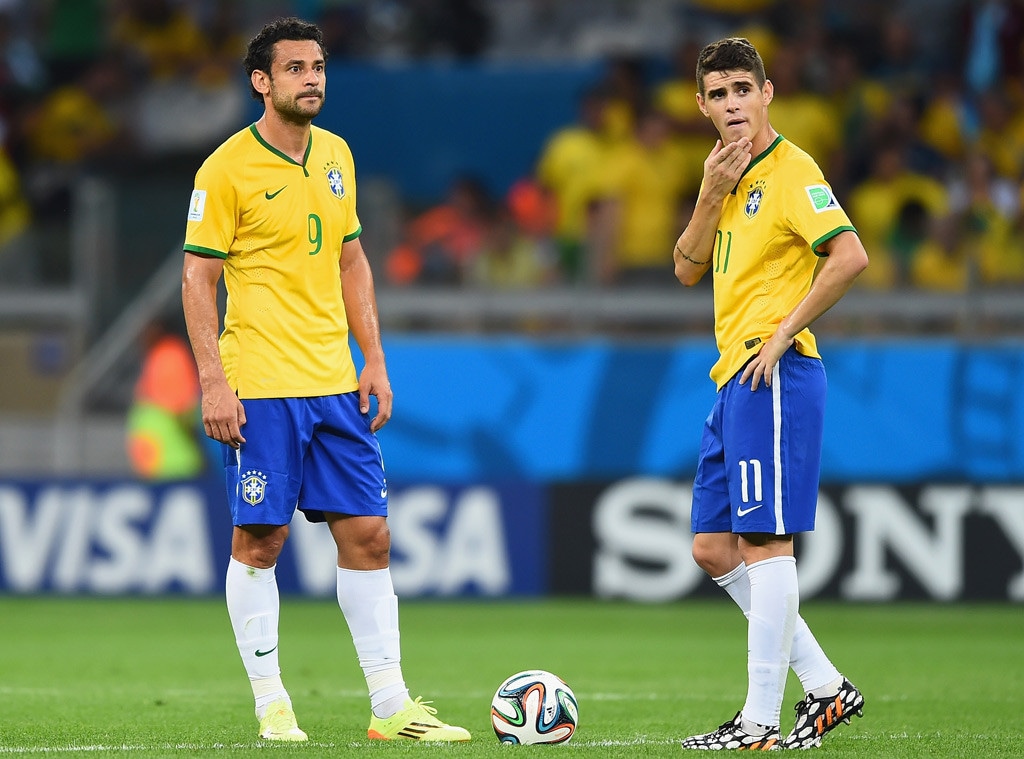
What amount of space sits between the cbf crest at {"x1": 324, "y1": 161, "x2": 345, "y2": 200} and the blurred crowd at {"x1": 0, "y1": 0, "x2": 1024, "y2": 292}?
7.27 metres

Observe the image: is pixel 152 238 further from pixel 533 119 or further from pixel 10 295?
pixel 533 119

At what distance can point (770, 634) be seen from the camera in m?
5.45

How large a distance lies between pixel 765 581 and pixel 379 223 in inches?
331

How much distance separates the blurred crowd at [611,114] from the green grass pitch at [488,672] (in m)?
2.89

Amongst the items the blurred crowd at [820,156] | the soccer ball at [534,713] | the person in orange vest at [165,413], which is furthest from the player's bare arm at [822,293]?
the person in orange vest at [165,413]

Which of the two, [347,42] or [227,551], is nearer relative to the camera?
[227,551]

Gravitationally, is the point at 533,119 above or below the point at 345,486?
above

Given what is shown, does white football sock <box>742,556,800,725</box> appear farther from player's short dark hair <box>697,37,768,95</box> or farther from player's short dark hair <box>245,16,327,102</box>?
player's short dark hair <box>245,16,327,102</box>

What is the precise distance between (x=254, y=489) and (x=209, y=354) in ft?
1.56

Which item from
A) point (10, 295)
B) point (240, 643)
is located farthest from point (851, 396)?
point (240, 643)

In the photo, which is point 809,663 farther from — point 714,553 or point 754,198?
point 754,198

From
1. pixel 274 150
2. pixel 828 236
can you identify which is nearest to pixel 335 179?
pixel 274 150

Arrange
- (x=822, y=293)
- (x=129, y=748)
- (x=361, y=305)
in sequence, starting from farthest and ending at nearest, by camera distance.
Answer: (x=361, y=305)
(x=129, y=748)
(x=822, y=293)

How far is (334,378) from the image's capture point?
5805 millimetres
